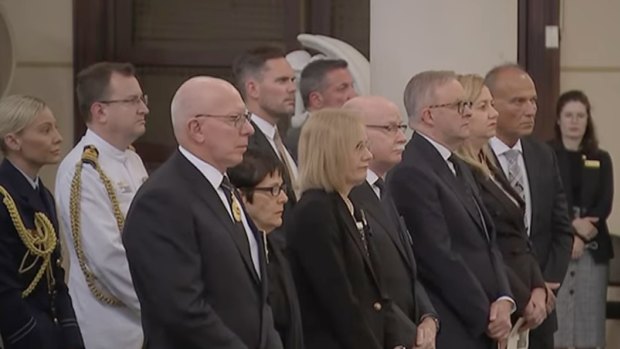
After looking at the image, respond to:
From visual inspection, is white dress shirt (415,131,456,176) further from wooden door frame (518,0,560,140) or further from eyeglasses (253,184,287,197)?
wooden door frame (518,0,560,140)

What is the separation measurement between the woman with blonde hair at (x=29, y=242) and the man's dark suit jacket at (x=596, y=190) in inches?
122

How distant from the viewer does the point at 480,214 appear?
199 inches

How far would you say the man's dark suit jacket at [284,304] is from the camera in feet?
13.4

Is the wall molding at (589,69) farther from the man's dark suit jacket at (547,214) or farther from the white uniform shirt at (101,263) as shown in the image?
the white uniform shirt at (101,263)

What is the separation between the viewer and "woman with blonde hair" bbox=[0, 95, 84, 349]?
447cm

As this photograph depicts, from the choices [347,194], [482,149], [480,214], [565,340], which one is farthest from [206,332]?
[565,340]

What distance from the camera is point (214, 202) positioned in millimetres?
3816

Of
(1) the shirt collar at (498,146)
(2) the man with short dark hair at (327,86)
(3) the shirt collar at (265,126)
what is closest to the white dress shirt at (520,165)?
(1) the shirt collar at (498,146)

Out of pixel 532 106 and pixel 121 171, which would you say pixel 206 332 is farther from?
pixel 532 106

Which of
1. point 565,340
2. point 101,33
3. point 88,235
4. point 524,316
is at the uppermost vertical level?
point 101,33

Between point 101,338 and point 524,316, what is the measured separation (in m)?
1.51

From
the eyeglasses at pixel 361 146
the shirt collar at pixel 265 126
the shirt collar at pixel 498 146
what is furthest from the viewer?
the shirt collar at pixel 498 146

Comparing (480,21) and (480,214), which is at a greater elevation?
(480,21)

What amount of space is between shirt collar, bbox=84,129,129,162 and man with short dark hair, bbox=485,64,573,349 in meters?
1.59
